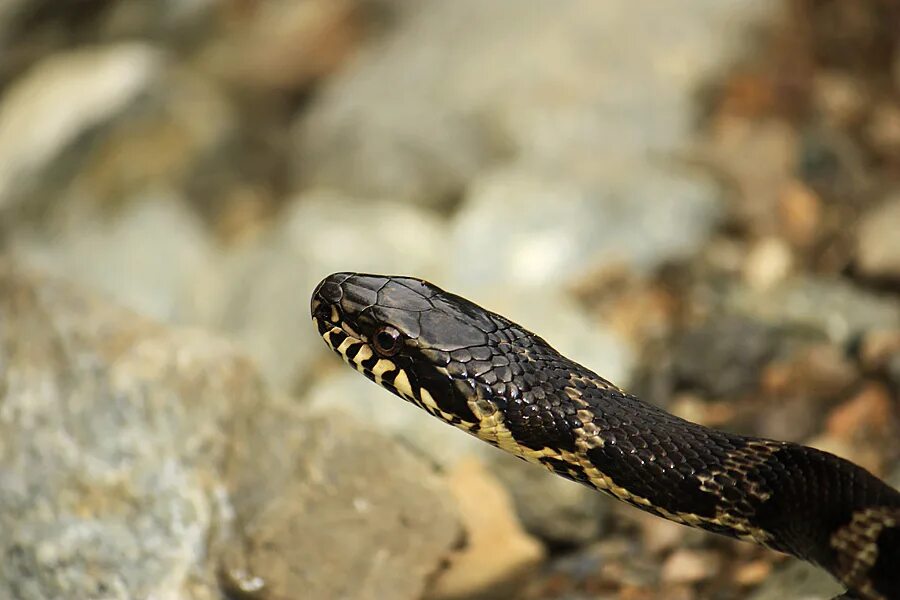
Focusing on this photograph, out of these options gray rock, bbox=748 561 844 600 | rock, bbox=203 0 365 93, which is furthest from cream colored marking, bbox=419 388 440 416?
rock, bbox=203 0 365 93

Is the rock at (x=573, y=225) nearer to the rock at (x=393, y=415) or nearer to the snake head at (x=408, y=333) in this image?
the rock at (x=393, y=415)

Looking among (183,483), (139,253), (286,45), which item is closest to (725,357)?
(183,483)

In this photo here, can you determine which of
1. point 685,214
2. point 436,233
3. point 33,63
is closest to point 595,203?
point 685,214

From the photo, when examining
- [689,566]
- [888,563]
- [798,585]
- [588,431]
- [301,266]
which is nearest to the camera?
[888,563]

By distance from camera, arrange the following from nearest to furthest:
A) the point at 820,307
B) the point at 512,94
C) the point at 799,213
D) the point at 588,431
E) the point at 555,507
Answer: the point at 588,431 → the point at 555,507 → the point at 820,307 → the point at 799,213 → the point at 512,94

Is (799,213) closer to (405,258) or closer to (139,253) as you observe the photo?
(405,258)

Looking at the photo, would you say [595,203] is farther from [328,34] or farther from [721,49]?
[328,34]

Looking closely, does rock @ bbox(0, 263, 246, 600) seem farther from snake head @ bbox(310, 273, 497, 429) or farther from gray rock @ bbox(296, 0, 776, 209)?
gray rock @ bbox(296, 0, 776, 209)

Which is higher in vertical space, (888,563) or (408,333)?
(888,563)
